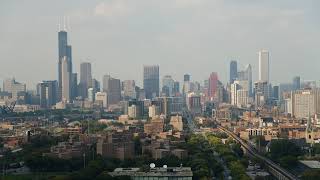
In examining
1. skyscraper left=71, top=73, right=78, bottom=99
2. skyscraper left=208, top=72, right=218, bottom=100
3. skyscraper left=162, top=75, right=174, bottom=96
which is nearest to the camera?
skyscraper left=71, top=73, right=78, bottom=99

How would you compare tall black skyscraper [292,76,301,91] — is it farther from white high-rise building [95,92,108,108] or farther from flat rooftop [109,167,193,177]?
flat rooftop [109,167,193,177]

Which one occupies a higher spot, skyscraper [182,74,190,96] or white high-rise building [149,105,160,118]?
Answer: skyscraper [182,74,190,96]

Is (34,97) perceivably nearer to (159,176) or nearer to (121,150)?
(121,150)

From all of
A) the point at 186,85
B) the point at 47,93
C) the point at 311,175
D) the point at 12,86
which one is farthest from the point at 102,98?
the point at 311,175

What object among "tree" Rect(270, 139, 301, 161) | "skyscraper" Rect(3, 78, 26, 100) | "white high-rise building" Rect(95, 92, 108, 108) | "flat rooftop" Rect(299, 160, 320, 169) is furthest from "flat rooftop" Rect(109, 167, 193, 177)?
"skyscraper" Rect(3, 78, 26, 100)

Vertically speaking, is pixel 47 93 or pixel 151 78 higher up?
pixel 151 78

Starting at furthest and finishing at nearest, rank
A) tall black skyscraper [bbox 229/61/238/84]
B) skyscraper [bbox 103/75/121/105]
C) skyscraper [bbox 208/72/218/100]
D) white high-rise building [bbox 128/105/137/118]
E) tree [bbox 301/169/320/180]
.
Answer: tall black skyscraper [bbox 229/61/238/84]
skyscraper [bbox 208/72/218/100]
skyscraper [bbox 103/75/121/105]
white high-rise building [bbox 128/105/137/118]
tree [bbox 301/169/320/180]

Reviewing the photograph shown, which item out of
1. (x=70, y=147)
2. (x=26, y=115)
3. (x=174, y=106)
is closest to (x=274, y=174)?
(x=70, y=147)

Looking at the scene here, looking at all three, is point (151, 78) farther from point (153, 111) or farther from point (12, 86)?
point (153, 111)
